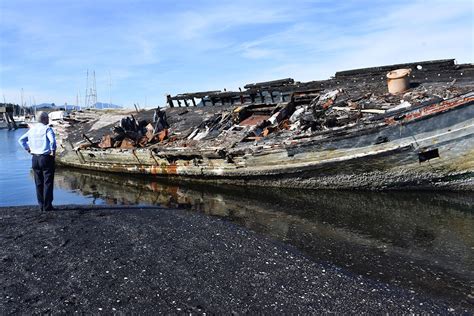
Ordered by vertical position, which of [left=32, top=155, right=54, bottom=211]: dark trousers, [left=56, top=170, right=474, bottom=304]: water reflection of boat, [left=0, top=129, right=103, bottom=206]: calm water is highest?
[left=32, top=155, right=54, bottom=211]: dark trousers

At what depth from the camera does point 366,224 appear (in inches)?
319

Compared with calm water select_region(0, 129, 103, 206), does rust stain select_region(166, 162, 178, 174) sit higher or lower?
higher

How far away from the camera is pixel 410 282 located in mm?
5230

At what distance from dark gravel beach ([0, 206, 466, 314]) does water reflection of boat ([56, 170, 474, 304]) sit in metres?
0.68

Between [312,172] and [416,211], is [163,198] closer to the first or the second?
[312,172]

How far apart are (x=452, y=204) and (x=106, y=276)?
7.84 meters

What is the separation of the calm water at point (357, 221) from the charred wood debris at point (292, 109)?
202 cm

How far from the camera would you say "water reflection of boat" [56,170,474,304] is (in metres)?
5.67

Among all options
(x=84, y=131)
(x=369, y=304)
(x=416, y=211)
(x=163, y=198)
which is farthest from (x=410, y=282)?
(x=84, y=131)

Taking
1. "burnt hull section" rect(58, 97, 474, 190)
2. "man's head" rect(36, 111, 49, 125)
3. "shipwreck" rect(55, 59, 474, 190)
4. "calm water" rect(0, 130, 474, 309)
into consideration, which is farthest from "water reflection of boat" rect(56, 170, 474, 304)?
"man's head" rect(36, 111, 49, 125)

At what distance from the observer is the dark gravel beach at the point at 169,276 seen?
421cm

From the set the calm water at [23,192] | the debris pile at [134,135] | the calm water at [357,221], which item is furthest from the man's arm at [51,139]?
the debris pile at [134,135]

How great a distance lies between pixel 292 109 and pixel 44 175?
9.41 m

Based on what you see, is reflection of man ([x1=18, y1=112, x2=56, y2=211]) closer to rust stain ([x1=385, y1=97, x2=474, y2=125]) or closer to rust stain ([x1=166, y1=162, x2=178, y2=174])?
rust stain ([x1=166, y1=162, x2=178, y2=174])
